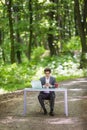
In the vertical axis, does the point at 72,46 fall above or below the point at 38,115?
below

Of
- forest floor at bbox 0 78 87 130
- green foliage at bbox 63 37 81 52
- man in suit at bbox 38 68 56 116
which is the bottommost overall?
green foliage at bbox 63 37 81 52

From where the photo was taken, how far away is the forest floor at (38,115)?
37.1 feet

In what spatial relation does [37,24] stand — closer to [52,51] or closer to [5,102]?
[52,51]

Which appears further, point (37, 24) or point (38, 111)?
point (37, 24)

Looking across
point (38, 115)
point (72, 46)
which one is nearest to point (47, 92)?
point (38, 115)

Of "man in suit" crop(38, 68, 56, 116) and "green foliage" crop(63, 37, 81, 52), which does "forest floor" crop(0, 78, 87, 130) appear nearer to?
"man in suit" crop(38, 68, 56, 116)

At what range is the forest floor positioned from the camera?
11305mm

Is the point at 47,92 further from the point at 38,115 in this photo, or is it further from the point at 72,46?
the point at 72,46

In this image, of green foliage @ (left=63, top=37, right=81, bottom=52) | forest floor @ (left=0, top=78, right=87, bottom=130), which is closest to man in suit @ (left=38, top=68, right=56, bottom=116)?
forest floor @ (left=0, top=78, right=87, bottom=130)

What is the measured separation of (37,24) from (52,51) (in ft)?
23.0

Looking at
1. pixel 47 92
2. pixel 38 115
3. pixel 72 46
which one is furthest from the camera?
pixel 72 46

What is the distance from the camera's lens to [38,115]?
43.0 ft

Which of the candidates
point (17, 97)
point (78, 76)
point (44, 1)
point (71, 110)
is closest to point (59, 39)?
point (44, 1)

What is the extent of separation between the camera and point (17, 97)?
59.6ft
